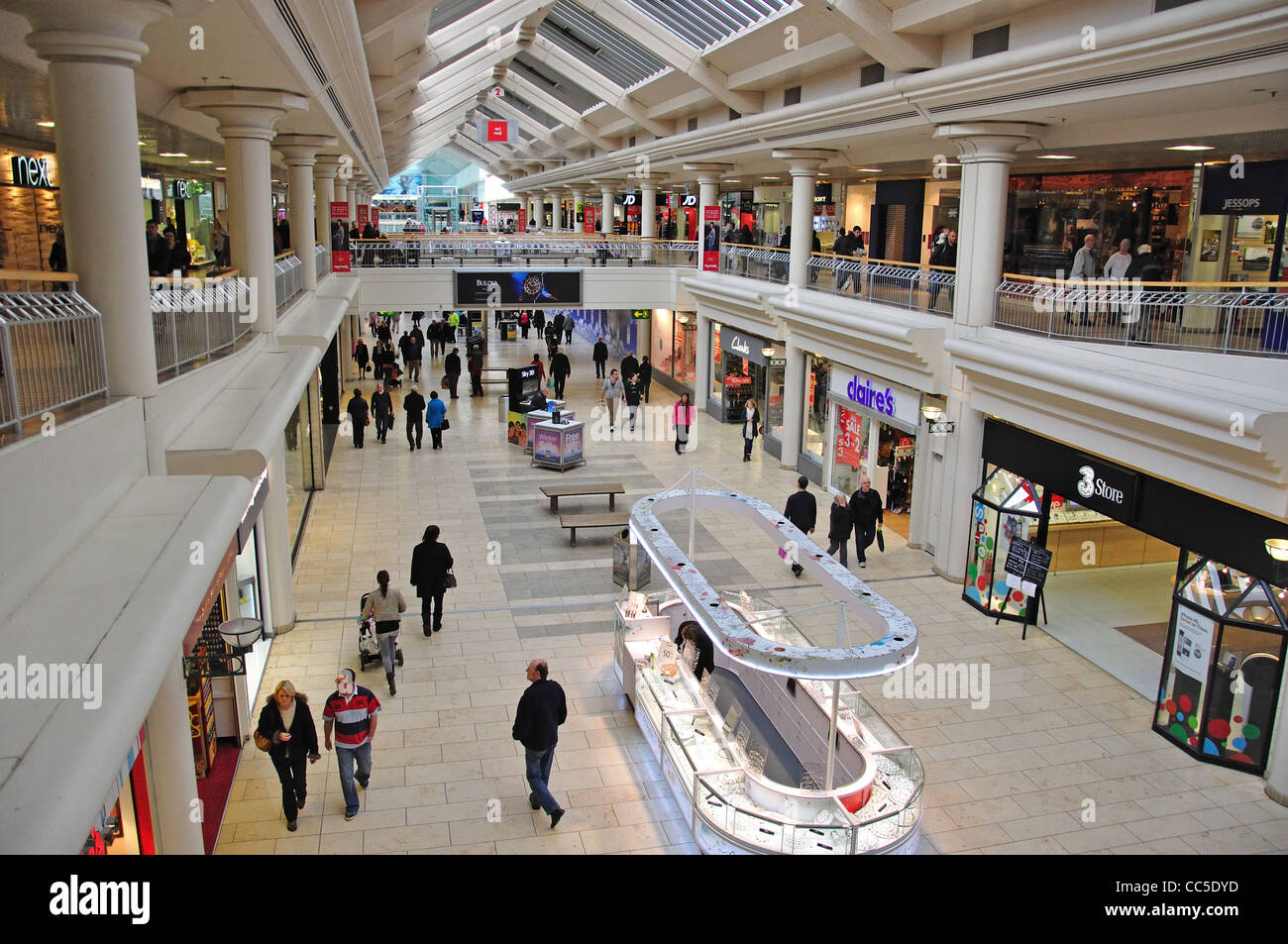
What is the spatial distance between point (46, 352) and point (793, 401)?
643 inches

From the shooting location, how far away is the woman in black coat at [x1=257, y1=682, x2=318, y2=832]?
24.4ft

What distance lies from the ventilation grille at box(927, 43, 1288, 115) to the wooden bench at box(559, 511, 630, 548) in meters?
7.44

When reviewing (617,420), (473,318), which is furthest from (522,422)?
(473,318)

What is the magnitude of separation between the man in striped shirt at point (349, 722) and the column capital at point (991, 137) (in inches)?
397

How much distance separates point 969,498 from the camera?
1356 cm

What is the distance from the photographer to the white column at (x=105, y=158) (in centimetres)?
512

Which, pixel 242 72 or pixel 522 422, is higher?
pixel 242 72

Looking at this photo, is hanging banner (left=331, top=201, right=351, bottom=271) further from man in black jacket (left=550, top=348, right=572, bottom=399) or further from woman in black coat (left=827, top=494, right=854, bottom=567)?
woman in black coat (left=827, top=494, right=854, bottom=567)

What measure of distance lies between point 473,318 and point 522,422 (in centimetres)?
2708

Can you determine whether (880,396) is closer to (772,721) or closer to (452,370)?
(772,721)

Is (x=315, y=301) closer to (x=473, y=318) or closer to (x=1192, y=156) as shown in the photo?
(x=1192, y=156)

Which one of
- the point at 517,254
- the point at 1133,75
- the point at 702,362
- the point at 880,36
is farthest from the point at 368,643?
the point at 517,254

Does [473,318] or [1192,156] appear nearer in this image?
[1192,156]

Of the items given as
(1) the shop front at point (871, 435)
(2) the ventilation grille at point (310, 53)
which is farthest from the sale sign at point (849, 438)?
(2) the ventilation grille at point (310, 53)
